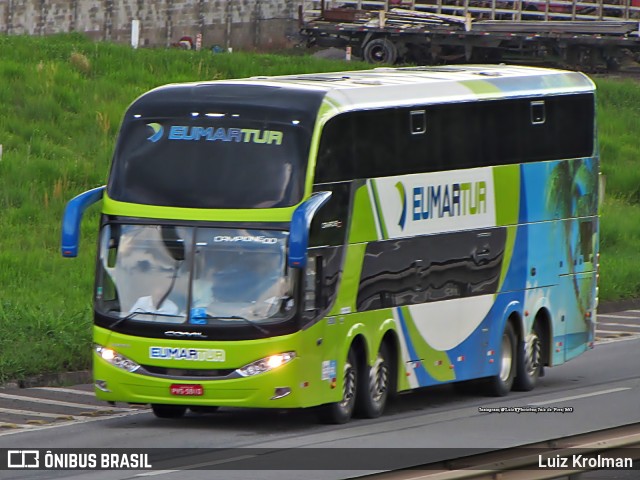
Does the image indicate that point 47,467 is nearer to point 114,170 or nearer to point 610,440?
point 114,170

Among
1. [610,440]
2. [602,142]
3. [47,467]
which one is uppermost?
[610,440]

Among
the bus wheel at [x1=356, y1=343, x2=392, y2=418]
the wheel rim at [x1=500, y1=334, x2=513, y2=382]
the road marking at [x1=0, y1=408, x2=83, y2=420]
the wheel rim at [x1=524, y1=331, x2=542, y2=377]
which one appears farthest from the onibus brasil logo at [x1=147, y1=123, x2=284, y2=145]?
the wheel rim at [x1=524, y1=331, x2=542, y2=377]

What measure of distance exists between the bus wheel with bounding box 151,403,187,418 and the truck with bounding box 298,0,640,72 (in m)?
Answer: 35.9

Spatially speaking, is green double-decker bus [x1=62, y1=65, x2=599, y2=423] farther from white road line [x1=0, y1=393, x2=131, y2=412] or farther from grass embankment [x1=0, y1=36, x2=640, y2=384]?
grass embankment [x1=0, y1=36, x2=640, y2=384]

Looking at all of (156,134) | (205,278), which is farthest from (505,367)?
(156,134)

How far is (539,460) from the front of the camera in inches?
371

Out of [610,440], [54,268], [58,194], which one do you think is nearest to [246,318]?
[610,440]

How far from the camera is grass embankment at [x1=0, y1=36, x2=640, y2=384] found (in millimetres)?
20953

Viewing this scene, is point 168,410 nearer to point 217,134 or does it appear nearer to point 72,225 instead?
point 72,225

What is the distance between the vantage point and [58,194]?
29.4m

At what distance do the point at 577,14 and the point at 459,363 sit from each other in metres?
39.0

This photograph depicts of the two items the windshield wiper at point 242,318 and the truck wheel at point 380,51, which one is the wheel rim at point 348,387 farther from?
the truck wheel at point 380,51

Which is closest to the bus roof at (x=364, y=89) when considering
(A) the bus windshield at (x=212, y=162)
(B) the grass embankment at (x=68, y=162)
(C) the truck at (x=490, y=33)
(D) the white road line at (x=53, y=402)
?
(A) the bus windshield at (x=212, y=162)

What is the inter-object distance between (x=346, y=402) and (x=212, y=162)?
8.67 feet
